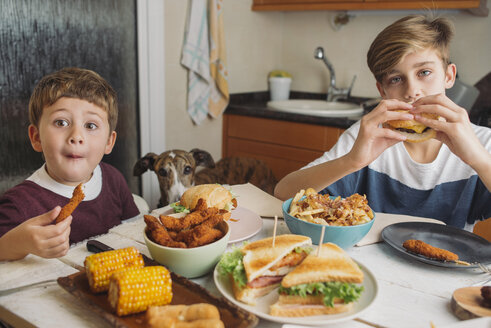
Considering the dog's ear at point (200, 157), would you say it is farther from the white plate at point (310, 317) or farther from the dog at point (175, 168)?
the white plate at point (310, 317)

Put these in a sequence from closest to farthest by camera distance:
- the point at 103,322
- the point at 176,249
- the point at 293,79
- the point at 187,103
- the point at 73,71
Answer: the point at 103,322 < the point at 176,249 < the point at 73,71 < the point at 187,103 < the point at 293,79

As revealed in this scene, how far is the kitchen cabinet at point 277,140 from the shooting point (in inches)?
116

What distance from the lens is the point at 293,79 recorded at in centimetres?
385

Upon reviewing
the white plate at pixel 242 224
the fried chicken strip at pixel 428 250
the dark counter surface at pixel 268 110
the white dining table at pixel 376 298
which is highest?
the dark counter surface at pixel 268 110

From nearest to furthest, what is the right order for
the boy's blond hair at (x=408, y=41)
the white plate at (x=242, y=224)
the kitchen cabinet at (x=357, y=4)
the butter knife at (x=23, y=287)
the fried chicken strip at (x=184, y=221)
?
the butter knife at (x=23, y=287)
the fried chicken strip at (x=184, y=221)
the white plate at (x=242, y=224)
the boy's blond hair at (x=408, y=41)
the kitchen cabinet at (x=357, y=4)

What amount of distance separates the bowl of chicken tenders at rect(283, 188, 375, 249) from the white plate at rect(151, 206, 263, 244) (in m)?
0.11

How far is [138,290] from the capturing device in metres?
0.74

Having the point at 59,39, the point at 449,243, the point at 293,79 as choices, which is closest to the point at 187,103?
the point at 59,39

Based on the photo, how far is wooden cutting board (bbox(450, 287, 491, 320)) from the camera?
78 centimetres

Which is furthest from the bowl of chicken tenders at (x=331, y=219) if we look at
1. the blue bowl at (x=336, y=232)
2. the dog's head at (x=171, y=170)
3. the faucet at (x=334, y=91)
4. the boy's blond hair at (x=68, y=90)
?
the faucet at (x=334, y=91)

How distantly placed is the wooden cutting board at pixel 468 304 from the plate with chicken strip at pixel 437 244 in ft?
0.39

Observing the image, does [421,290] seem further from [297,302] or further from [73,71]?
[73,71]

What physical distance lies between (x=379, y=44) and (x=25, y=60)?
1774mm

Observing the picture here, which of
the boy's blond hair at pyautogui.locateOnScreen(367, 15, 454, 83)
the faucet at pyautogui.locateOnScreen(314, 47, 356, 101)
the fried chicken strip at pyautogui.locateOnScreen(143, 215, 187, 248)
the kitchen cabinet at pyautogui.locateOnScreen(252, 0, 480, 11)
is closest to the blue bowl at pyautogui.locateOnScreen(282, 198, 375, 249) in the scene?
the fried chicken strip at pyautogui.locateOnScreen(143, 215, 187, 248)
